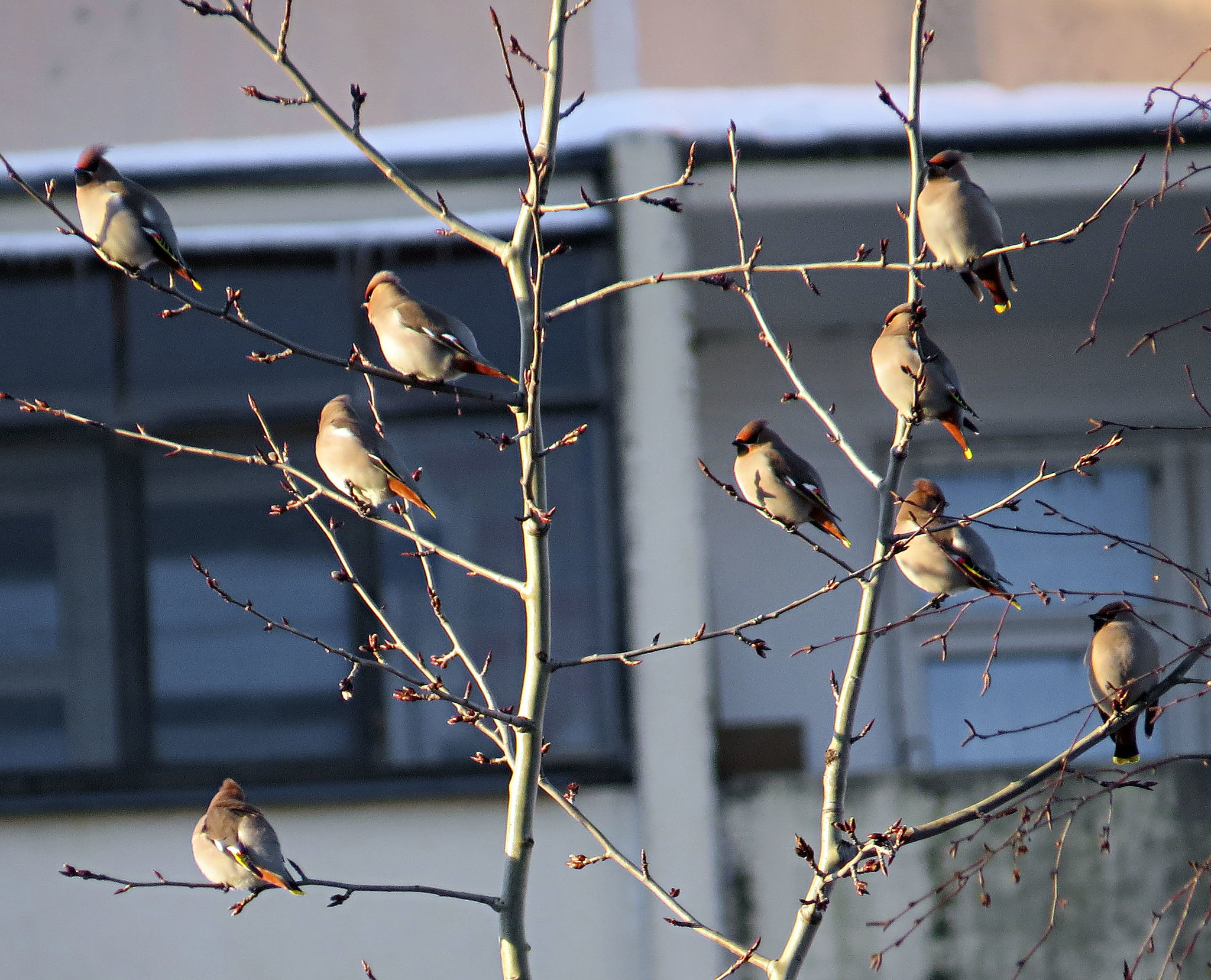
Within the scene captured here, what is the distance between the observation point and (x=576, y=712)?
562 centimetres

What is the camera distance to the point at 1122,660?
3.51 metres

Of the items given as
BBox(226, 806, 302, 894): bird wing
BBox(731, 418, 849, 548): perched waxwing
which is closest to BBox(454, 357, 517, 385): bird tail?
BBox(731, 418, 849, 548): perched waxwing

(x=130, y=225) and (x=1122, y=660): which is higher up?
(x=130, y=225)

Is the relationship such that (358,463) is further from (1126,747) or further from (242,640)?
(242,640)

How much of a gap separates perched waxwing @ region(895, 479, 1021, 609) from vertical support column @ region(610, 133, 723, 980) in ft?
5.03

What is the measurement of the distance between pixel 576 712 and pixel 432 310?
262cm

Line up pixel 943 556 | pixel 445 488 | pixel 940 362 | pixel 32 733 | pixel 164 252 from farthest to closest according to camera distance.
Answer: pixel 445 488 → pixel 32 733 → pixel 943 556 → pixel 164 252 → pixel 940 362

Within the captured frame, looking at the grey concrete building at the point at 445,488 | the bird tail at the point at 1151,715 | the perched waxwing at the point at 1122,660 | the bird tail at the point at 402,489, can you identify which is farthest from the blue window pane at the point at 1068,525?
the bird tail at the point at 402,489

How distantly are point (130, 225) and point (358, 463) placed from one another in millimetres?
690

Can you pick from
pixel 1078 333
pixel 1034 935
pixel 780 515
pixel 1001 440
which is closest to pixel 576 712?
pixel 1034 935

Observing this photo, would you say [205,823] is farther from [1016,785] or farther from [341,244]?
[341,244]

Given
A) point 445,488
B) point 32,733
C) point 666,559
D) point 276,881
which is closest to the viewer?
point 276,881

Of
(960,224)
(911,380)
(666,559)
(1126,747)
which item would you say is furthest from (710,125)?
(1126,747)

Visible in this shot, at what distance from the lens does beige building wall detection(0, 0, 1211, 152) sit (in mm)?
5590
